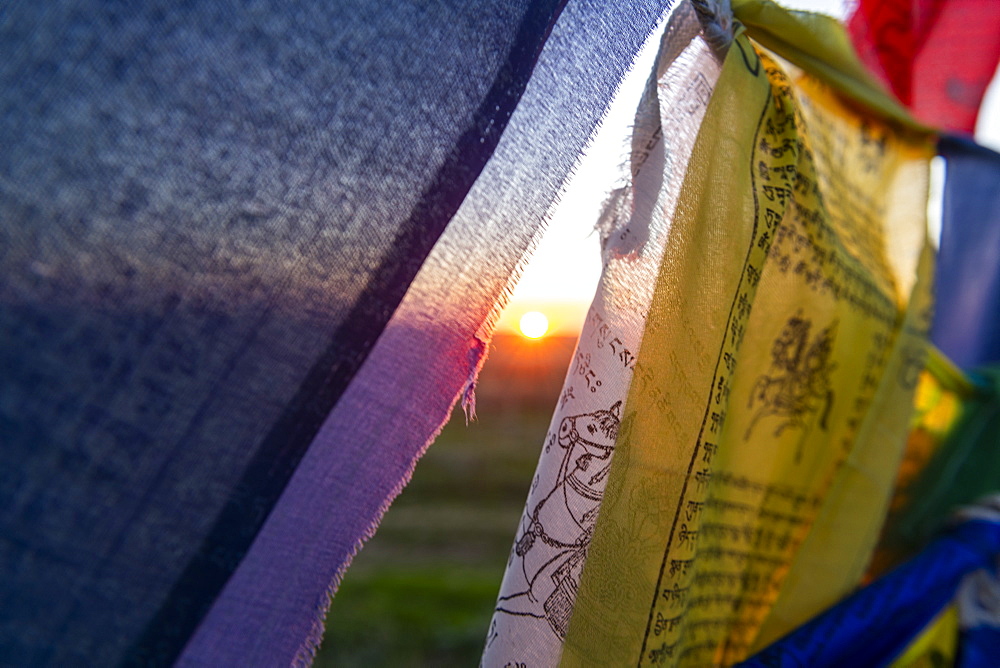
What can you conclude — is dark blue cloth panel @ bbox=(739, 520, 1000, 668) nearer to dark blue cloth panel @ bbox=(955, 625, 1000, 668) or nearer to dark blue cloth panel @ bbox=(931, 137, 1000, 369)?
dark blue cloth panel @ bbox=(955, 625, 1000, 668)

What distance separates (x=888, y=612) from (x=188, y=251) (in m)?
0.67

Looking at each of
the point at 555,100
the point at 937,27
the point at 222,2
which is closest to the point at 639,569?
the point at 555,100

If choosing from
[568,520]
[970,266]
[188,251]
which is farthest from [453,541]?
[188,251]

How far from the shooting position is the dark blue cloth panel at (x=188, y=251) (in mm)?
319

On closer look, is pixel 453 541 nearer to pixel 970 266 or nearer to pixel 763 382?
pixel 970 266

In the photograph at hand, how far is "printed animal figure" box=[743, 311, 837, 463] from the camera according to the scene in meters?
0.58

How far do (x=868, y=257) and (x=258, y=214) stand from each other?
0.62 meters

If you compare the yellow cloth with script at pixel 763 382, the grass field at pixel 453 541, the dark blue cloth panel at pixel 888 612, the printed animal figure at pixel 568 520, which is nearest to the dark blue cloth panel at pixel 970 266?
the yellow cloth with script at pixel 763 382

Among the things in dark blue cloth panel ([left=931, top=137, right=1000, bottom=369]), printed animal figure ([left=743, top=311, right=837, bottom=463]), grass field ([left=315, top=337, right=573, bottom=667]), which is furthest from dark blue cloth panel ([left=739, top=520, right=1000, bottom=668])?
grass field ([left=315, top=337, right=573, bottom=667])

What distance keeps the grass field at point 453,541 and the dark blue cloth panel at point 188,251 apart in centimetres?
187

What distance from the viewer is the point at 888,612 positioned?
23.8 inches

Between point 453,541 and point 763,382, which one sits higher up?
point 453,541

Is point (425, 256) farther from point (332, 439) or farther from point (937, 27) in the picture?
point (937, 27)

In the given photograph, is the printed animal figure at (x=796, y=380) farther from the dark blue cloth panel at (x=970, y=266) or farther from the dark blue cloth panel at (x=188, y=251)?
the dark blue cloth panel at (x=970, y=266)
